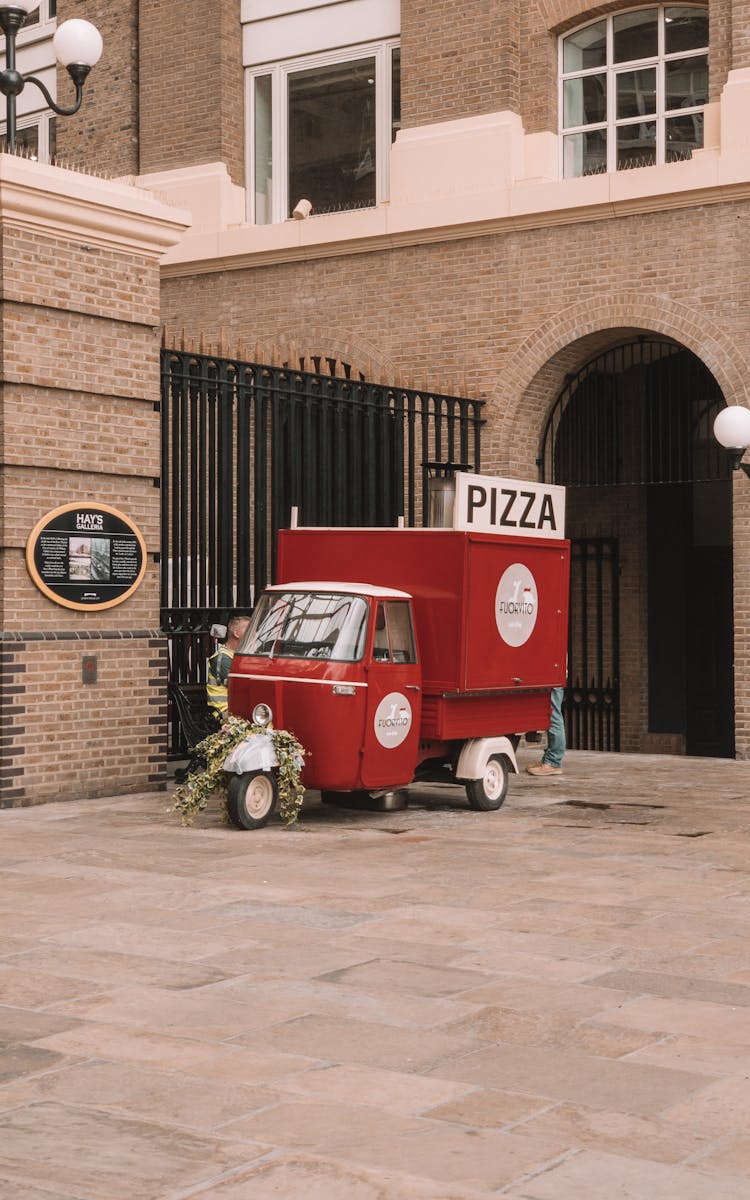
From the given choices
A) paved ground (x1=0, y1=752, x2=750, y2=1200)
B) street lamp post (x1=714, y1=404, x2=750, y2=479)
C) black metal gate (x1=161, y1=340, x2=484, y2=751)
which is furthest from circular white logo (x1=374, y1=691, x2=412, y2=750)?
street lamp post (x1=714, y1=404, x2=750, y2=479)

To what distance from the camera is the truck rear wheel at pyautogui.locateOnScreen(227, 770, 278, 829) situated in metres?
10.7

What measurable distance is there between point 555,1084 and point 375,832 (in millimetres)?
5858

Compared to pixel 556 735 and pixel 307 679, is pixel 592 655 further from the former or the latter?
pixel 307 679

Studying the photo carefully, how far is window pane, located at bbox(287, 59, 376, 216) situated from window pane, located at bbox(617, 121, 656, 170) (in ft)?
10.6

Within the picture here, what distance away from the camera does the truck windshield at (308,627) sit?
11.1 metres

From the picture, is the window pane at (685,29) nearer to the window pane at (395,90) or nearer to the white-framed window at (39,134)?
the window pane at (395,90)

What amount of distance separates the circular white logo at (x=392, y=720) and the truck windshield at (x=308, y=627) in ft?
1.43

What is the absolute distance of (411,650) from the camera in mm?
11570

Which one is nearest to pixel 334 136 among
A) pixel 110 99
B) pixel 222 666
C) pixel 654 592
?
pixel 110 99

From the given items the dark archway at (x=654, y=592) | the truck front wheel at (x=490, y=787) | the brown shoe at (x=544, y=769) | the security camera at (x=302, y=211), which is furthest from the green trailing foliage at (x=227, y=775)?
the dark archway at (x=654, y=592)

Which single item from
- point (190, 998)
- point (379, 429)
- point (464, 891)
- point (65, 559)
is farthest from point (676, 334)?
point (190, 998)

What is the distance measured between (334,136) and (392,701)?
1082cm

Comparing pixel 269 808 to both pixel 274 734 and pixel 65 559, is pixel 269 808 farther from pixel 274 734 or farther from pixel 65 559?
pixel 65 559

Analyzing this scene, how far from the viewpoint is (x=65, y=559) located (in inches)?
488
